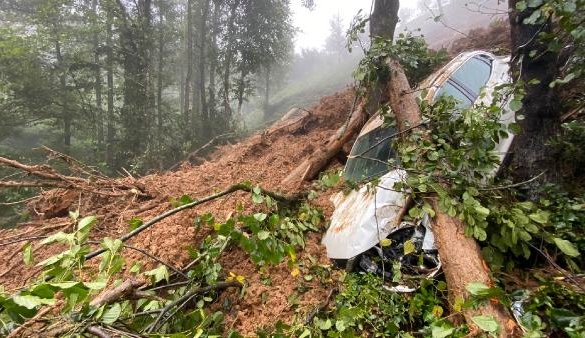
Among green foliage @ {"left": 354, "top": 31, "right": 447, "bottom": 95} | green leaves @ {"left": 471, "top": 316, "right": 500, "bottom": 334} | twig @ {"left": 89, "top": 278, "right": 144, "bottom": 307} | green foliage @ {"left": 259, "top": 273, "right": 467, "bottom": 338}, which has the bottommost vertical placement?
green foliage @ {"left": 259, "top": 273, "right": 467, "bottom": 338}

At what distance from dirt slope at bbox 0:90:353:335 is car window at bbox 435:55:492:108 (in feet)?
6.81

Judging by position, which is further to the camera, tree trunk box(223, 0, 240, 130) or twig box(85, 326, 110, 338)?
tree trunk box(223, 0, 240, 130)

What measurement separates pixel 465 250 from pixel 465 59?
11.0 ft

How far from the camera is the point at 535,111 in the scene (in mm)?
3297

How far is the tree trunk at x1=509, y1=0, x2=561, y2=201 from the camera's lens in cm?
320

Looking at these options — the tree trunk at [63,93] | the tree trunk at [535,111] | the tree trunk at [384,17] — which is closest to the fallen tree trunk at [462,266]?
the tree trunk at [535,111]

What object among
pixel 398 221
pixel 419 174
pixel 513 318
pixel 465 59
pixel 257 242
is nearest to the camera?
pixel 513 318

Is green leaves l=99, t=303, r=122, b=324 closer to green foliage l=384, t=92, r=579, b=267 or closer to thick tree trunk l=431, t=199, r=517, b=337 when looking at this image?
thick tree trunk l=431, t=199, r=517, b=337

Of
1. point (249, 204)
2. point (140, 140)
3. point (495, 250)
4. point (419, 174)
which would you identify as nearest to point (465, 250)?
point (495, 250)

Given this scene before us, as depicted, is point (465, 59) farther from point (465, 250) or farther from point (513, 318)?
point (513, 318)

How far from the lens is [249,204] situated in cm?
394

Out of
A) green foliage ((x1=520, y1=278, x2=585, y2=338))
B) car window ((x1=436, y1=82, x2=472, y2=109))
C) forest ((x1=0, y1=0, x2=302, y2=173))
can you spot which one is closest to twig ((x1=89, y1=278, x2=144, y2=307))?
green foliage ((x1=520, y1=278, x2=585, y2=338))

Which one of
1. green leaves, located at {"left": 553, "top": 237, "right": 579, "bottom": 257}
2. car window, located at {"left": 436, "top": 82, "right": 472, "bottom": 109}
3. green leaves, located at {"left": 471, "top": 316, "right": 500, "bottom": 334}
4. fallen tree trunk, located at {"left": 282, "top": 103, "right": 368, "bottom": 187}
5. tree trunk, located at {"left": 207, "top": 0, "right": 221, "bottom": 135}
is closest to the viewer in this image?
green leaves, located at {"left": 471, "top": 316, "right": 500, "bottom": 334}

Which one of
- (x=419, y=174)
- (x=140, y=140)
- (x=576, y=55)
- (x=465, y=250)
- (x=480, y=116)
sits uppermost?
(x=576, y=55)
